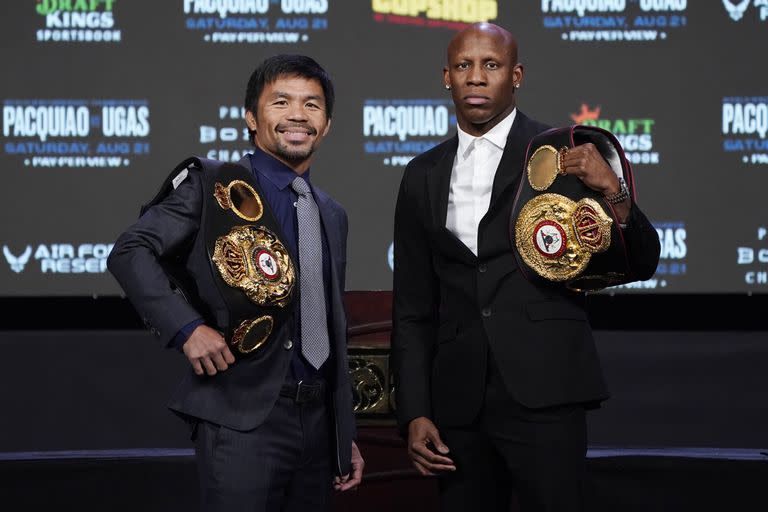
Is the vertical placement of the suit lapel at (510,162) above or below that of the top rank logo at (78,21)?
below

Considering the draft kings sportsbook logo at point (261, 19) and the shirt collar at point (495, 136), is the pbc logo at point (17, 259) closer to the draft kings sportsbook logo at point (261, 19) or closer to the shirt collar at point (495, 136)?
the draft kings sportsbook logo at point (261, 19)

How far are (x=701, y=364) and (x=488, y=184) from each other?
2.31 m

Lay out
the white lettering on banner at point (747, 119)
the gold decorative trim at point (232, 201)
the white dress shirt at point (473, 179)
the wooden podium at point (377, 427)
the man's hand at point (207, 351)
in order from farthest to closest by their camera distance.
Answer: the white lettering on banner at point (747, 119), the wooden podium at point (377, 427), the white dress shirt at point (473, 179), the gold decorative trim at point (232, 201), the man's hand at point (207, 351)

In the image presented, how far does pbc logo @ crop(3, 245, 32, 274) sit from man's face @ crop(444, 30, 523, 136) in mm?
2687

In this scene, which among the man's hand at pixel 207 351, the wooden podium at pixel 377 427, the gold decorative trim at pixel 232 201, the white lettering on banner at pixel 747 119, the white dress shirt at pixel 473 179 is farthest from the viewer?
the white lettering on banner at pixel 747 119

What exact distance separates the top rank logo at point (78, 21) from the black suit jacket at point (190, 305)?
2.53 m

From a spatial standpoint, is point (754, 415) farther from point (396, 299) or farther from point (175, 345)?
point (175, 345)

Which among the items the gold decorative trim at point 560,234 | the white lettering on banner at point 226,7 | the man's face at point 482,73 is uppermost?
the white lettering on banner at point 226,7

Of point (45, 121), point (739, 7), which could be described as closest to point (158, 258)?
point (45, 121)

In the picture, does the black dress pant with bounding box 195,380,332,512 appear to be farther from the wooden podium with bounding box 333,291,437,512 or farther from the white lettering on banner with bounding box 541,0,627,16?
the white lettering on banner with bounding box 541,0,627,16

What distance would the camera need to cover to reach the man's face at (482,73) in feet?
6.65

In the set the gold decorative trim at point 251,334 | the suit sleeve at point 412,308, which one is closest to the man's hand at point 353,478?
the suit sleeve at point 412,308

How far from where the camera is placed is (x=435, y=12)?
167 inches

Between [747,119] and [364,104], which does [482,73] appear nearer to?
[364,104]
